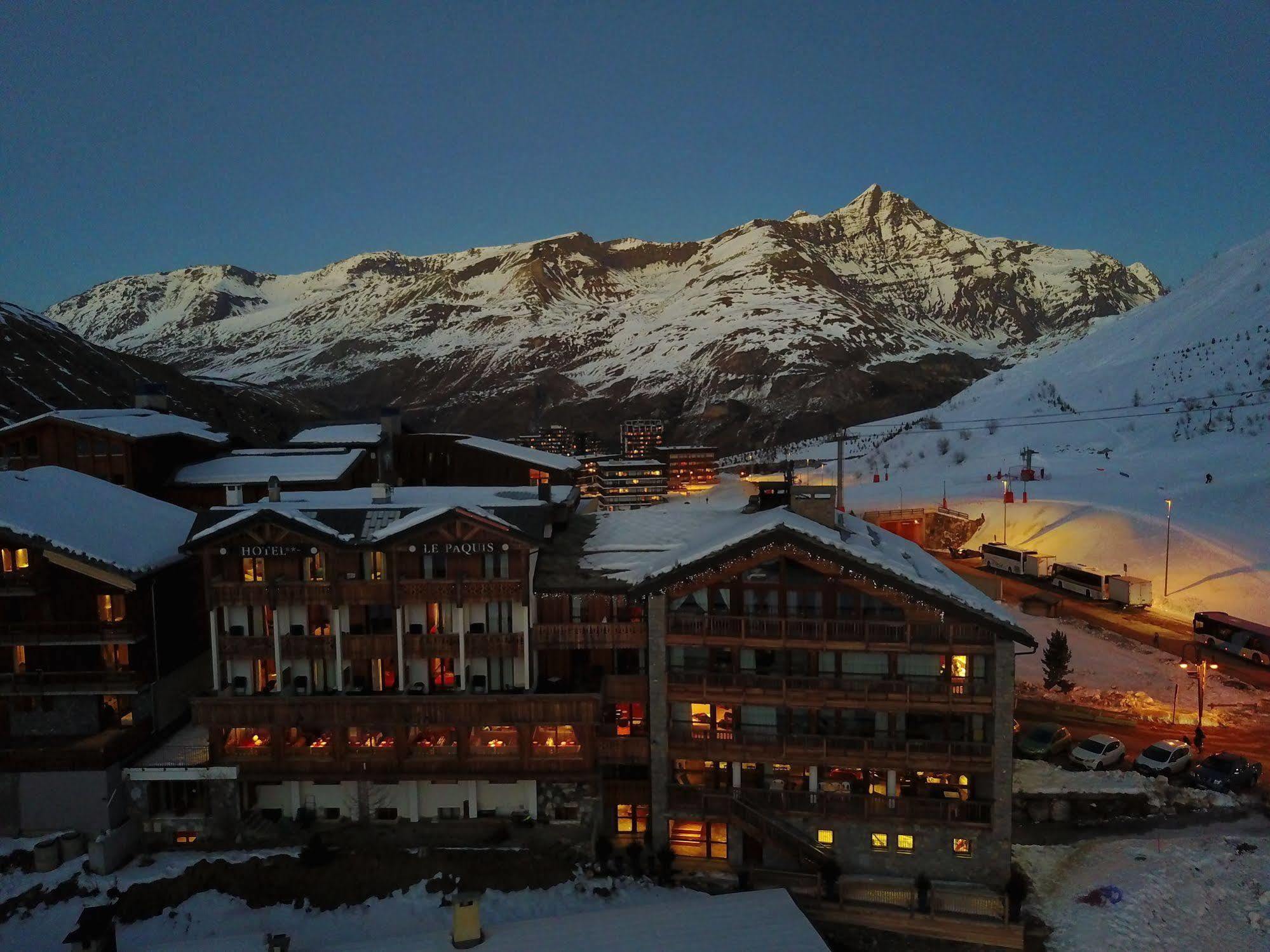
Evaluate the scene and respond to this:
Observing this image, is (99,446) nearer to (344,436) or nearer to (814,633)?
(344,436)

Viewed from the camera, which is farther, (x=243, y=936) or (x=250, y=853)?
(x=250, y=853)

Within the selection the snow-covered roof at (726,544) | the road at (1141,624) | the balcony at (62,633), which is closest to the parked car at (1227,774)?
the road at (1141,624)

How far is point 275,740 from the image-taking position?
3084 centimetres

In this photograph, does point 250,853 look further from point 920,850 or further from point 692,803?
point 920,850

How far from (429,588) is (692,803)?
13.4m

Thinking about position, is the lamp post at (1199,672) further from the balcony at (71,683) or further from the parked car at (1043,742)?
the balcony at (71,683)

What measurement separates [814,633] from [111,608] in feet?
96.0

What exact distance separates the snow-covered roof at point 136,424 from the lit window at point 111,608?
679 inches

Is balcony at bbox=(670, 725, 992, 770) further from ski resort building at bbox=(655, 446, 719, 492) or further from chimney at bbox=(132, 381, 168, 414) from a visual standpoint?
ski resort building at bbox=(655, 446, 719, 492)

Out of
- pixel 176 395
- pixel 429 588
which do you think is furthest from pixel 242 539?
pixel 176 395

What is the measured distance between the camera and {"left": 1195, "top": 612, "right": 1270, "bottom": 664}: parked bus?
160 ft

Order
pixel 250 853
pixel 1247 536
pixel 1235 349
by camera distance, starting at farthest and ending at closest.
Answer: pixel 1235 349, pixel 1247 536, pixel 250 853

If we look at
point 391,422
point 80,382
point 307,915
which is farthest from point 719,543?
point 80,382

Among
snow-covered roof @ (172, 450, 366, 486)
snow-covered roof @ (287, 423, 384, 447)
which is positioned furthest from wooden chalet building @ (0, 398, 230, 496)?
snow-covered roof @ (287, 423, 384, 447)
